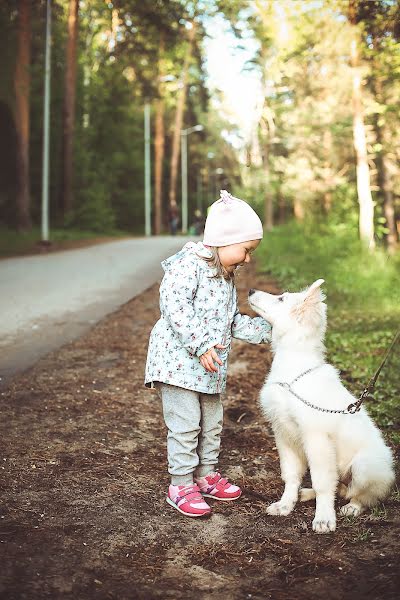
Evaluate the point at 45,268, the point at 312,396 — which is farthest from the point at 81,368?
the point at 45,268

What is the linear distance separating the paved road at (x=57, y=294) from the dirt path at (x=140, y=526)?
1.71 meters

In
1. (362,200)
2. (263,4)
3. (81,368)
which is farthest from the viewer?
(362,200)

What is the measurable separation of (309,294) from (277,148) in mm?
35640

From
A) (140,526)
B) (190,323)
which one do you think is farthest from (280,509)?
(190,323)

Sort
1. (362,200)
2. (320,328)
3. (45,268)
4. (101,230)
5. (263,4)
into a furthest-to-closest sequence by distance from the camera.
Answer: (101,230), (362,200), (45,268), (263,4), (320,328)

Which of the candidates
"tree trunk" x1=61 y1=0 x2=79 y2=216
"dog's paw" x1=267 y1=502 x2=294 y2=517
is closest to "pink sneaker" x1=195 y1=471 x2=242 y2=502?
"dog's paw" x1=267 y1=502 x2=294 y2=517

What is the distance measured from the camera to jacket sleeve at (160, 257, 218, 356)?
373cm

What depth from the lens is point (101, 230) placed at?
37.3 meters

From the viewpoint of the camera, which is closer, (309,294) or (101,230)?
(309,294)

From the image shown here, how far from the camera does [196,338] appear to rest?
12.2ft

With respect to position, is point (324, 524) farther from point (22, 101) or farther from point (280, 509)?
point (22, 101)

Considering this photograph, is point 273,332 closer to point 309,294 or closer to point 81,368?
point 309,294

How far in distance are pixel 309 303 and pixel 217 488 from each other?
128cm

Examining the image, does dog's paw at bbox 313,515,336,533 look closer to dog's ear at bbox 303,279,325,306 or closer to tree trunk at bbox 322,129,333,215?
dog's ear at bbox 303,279,325,306
